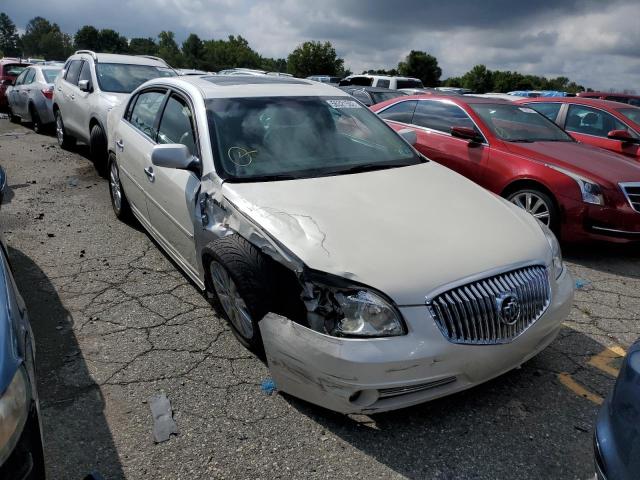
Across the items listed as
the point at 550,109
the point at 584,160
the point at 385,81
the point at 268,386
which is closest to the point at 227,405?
the point at 268,386

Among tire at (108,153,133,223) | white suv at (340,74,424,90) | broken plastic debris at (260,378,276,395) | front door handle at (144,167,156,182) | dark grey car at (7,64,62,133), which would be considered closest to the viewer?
broken plastic debris at (260,378,276,395)

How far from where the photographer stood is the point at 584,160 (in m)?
5.38

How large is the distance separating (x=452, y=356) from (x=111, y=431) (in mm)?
1709

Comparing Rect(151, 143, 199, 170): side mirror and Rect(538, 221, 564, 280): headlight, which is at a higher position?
Rect(151, 143, 199, 170): side mirror

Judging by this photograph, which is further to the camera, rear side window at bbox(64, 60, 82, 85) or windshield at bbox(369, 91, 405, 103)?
windshield at bbox(369, 91, 405, 103)

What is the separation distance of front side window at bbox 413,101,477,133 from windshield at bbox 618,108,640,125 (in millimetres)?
3099

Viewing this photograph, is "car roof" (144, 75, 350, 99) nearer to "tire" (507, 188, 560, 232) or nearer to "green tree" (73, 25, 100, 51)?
"tire" (507, 188, 560, 232)

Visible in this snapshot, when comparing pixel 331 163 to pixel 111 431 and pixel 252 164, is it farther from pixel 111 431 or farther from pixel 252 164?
pixel 111 431

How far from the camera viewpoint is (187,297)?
3941 millimetres

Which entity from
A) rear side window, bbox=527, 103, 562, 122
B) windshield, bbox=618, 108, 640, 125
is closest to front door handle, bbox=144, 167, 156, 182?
rear side window, bbox=527, 103, 562, 122

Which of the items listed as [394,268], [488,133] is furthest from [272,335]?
[488,133]

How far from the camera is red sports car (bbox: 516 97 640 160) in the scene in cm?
712

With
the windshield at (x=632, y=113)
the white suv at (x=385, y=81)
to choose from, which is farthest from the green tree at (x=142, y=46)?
the windshield at (x=632, y=113)

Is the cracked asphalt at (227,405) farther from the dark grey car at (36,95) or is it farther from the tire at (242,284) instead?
the dark grey car at (36,95)
